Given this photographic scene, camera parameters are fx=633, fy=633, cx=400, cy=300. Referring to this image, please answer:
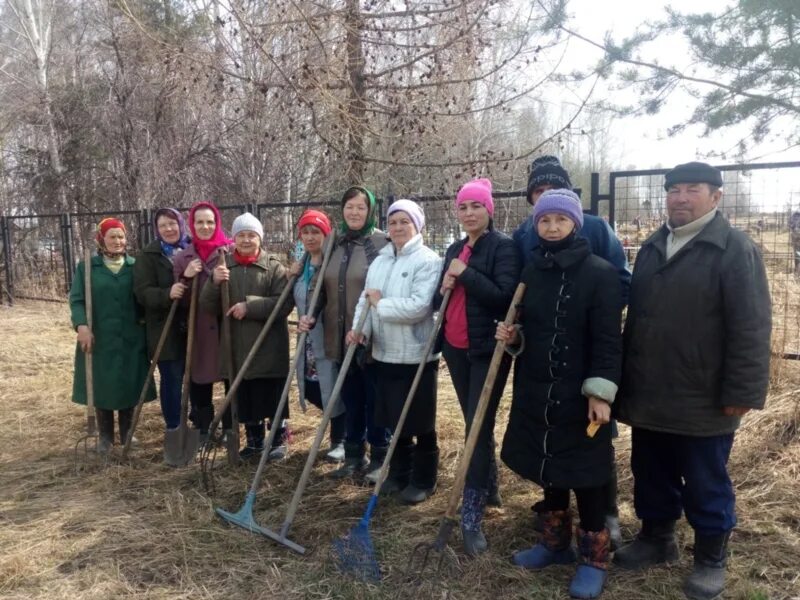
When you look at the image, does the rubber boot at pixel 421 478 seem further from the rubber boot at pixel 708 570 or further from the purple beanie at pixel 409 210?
the rubber boot at pixel 708 570

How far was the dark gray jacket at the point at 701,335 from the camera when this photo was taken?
2.50 m

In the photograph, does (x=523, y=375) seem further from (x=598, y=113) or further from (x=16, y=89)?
(x=16, y=89)

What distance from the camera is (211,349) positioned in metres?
4.39

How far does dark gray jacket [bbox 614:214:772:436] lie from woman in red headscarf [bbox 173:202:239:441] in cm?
277

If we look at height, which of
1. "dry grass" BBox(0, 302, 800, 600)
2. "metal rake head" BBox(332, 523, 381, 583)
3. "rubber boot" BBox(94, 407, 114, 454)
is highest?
"rubber boot" BBox(94, 407, 114, 454)

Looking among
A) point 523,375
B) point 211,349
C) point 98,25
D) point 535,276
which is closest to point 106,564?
point 211,349

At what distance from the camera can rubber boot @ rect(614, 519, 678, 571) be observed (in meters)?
2.99

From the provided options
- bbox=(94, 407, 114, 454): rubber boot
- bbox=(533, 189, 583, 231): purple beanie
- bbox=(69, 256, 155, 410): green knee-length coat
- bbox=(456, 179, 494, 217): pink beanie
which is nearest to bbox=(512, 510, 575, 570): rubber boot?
bbox=(533, 189, 583, 231): purple beanie

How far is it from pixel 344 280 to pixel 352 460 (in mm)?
1222

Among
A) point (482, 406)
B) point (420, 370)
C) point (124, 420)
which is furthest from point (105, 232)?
point (482, 406)

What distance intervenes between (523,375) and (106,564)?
2.27 m

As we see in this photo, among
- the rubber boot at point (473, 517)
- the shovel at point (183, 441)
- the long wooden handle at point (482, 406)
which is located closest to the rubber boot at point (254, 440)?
the shovel at point (183, 441)

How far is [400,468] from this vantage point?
3926mm

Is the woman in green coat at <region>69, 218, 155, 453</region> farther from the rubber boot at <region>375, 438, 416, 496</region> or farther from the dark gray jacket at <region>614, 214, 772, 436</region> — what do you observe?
the dark gray jacket at <region>614, 214, 772, 436</region>
